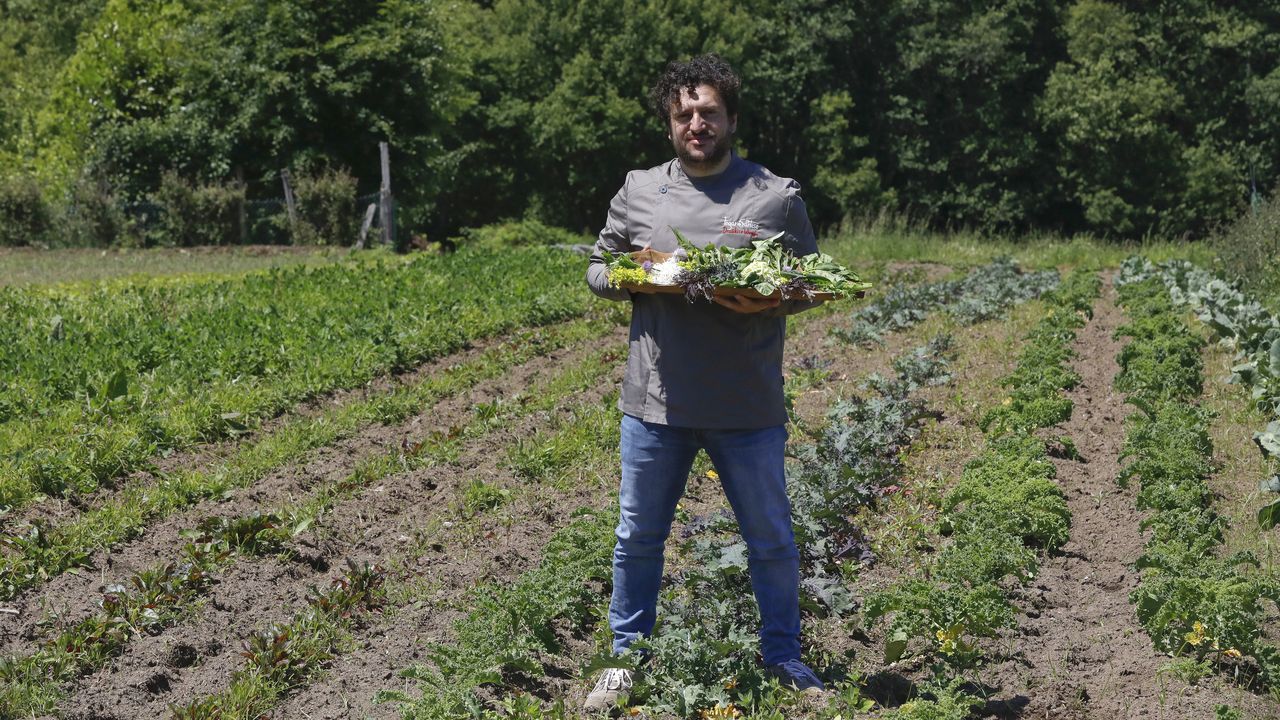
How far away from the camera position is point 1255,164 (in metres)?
30.0

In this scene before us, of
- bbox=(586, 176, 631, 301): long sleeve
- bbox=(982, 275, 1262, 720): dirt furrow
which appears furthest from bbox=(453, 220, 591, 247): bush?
bbox=(586, 176, 631, 301): long sleeve

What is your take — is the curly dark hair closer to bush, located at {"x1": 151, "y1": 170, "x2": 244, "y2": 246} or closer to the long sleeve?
the long sleeve

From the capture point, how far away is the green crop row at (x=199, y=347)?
7.29 metres

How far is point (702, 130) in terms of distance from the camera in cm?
423

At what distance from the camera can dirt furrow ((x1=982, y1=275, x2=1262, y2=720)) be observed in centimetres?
453

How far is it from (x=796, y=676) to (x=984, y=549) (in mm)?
1479

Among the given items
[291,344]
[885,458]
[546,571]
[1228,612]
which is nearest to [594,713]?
[546,571]

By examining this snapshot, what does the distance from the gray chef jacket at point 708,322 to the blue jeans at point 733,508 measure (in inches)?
3.7

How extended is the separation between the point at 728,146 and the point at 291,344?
240 inches

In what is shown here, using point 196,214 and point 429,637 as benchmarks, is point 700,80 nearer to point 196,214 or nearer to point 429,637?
point 429,637

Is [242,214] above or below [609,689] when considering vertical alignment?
below

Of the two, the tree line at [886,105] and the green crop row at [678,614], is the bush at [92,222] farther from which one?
the green crop row at [678,614]

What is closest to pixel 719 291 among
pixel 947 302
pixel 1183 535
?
pixel 1183 535

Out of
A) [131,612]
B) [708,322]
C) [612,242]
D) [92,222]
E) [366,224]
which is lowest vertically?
[92,222]
